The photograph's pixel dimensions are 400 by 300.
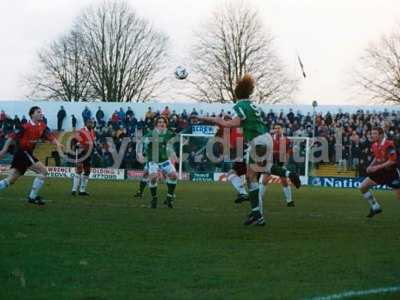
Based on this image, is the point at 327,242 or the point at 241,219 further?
the point at 241,219

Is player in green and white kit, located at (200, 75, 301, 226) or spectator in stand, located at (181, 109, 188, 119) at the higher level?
spectator in stand, located at (181, 109, 188, 119)

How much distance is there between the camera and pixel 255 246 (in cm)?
1087

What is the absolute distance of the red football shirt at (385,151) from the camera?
15.9m

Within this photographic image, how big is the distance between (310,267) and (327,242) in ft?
8.08

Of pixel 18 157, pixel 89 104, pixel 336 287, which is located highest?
pixel 89 104

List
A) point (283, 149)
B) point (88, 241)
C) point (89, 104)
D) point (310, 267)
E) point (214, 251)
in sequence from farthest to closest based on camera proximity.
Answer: point (89, 104)
point (283, 149)
point (88, 241)
point (214, 251)
point (310, 267)

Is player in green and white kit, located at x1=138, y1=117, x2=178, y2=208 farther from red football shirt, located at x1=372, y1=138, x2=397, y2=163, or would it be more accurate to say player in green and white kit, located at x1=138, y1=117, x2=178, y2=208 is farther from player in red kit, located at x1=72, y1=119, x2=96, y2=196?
red football shirt, located at x1=372, y1=138, x2=397, y2=163

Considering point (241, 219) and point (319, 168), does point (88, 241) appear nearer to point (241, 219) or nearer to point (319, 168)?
point (241, 219)

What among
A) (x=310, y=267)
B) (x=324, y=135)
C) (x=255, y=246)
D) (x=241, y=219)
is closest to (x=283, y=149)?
(x=241, y=219)

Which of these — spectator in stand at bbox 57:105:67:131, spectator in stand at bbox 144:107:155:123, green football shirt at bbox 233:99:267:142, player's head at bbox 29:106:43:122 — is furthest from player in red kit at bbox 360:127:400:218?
spectator in stand at bbox 57:105:67:131

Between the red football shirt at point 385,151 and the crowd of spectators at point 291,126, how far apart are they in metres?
20.1

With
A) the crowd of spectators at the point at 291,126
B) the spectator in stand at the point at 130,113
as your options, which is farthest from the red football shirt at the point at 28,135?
the spectator in stand at the point at 130,113

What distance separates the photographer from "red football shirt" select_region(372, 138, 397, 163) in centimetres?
1595

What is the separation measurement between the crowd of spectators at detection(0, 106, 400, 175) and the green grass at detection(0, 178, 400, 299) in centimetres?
2083
